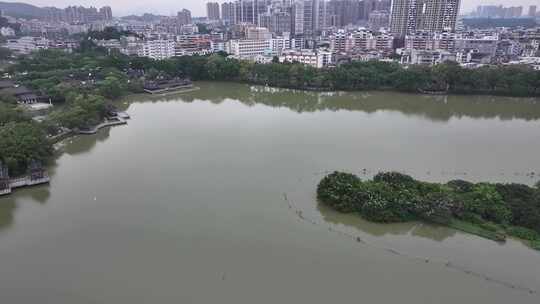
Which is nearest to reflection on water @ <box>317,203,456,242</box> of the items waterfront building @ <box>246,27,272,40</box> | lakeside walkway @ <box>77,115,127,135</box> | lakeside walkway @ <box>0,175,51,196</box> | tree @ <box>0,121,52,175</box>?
lakeside walkway @ <box>0,175,51,196</box>

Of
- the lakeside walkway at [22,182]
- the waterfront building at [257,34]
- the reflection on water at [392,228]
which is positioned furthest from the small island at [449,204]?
the waterfront building at [257,34]

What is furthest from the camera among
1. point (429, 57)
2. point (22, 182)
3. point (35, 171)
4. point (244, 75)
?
point (429, 57)

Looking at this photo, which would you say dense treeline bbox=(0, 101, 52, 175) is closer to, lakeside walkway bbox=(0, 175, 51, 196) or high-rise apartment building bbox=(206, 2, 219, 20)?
lakeside walkway bbox=(0, 175, 51, 196)

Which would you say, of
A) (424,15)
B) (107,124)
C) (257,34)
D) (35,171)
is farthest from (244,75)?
(424,15)

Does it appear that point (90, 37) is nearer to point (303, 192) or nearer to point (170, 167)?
point (170, 167)

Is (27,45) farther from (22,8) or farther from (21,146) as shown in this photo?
(22,8)

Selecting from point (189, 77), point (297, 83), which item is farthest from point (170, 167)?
point (189, 77)

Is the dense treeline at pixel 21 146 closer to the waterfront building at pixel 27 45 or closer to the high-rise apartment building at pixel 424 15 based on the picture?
A: the waterfront building at pixel 27 45
